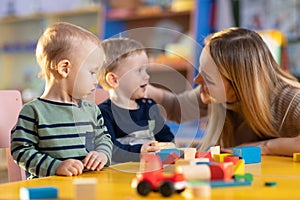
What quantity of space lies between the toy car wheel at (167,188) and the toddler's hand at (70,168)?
31 centimetres

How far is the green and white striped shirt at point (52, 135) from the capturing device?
43.9 inches

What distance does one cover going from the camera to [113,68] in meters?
1.28

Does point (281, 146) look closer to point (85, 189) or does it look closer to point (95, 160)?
point (95, 160)

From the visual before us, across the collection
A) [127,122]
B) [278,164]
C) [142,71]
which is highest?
[142,71]

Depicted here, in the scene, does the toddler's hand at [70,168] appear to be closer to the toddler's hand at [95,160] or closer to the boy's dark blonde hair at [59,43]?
the toddler's hand at [95,160]

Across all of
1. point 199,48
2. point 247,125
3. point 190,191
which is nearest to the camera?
point 190,191

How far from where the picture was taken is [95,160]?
117 cm

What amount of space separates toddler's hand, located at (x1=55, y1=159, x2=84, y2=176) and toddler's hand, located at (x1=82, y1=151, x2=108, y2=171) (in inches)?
1.4

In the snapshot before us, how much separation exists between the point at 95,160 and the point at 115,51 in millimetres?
255

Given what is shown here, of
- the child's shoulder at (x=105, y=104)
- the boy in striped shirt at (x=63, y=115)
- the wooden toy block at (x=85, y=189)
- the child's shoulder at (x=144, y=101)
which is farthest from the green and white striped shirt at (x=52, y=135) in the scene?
the wooden toy block at (x=85, y=189)

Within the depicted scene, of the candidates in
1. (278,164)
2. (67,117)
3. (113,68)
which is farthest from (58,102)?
(278,164)

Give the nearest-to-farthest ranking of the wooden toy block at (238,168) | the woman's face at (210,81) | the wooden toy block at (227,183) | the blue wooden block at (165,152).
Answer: the wooden toy block at (227,183) < the wooden toy block at (238,168) < the blue wooden block at (165,152) < the woman's face at (210,81)

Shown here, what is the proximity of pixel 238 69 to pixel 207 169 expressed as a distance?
2.13ft

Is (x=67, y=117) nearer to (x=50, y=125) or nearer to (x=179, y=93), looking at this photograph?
(x=50, y=125)
